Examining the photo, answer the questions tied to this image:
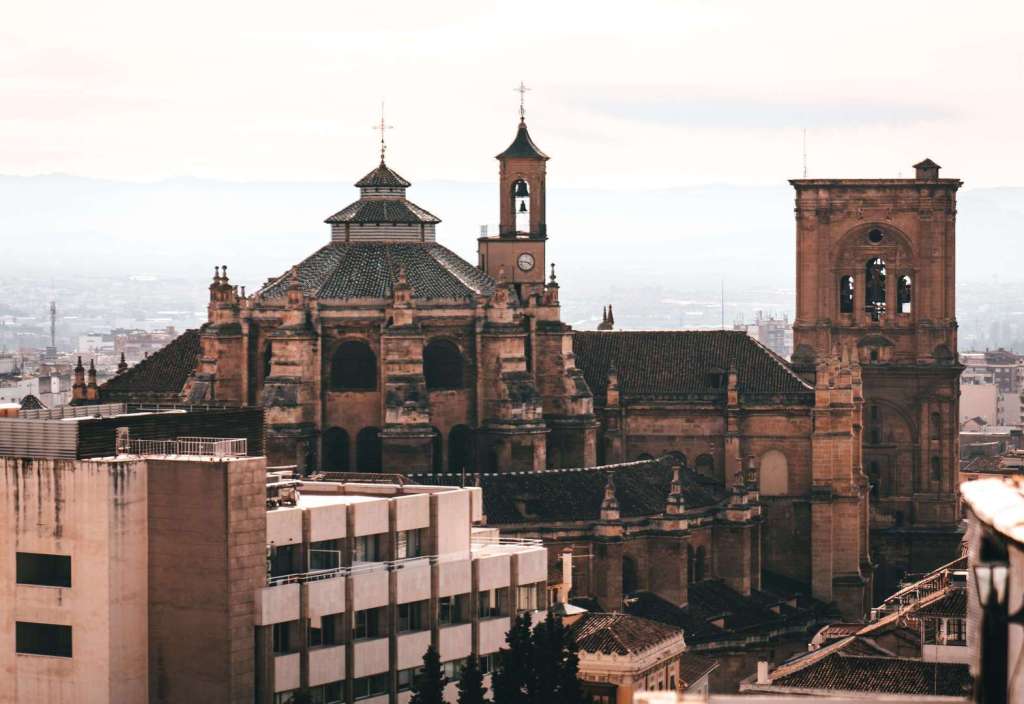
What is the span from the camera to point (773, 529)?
120 metres

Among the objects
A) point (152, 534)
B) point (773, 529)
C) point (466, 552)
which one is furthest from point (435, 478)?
point (152, 534)

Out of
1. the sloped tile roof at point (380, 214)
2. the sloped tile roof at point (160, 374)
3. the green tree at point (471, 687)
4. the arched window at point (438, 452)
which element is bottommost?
the green tree at point (471, 687)

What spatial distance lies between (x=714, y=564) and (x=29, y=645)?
52.9 m

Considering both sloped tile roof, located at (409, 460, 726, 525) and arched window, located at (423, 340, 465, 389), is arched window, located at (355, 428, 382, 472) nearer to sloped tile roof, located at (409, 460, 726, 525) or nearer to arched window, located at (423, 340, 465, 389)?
arched window, located at (423, 340, 465, 389)

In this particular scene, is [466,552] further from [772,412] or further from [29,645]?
[772,412]

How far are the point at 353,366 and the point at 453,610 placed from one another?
4250 cm

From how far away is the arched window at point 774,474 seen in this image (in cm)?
Answer: 11988

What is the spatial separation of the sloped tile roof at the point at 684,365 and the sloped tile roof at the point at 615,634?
3330 cm

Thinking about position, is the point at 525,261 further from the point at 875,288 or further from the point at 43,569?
the point at 43,569

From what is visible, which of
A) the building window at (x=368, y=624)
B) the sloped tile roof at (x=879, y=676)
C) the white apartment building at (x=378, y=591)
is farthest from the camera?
the sloped tile roof at (x=879, y=676)

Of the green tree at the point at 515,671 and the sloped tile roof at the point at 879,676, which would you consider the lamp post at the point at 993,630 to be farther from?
the sloped tile roof at the point at 879,676

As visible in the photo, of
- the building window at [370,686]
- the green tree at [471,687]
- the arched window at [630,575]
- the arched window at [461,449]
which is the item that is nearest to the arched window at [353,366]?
the arched window at [461,449]

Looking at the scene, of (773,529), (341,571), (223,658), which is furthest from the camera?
(773,529)

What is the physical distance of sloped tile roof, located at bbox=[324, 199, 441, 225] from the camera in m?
115
